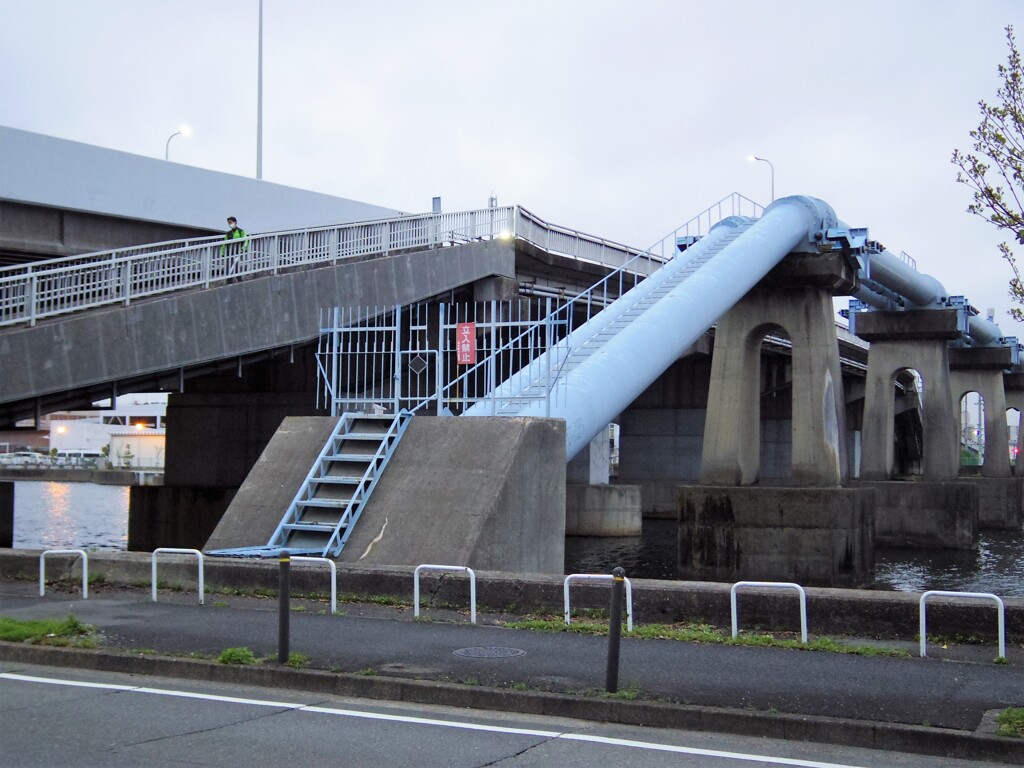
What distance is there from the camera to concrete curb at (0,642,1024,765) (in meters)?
7.75

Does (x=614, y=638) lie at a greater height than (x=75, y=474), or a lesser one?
greater

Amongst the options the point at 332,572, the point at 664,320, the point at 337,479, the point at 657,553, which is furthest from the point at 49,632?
the point at 657,553

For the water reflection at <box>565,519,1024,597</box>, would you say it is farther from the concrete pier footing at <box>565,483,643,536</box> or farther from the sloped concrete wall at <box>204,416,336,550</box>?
the sloped concrete wall at <box>204,416,336,550</box>

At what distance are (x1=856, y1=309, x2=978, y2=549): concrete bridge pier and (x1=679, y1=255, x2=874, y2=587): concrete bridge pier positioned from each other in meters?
11.8

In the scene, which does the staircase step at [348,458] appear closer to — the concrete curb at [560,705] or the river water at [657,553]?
the concrete curb at [560,705]

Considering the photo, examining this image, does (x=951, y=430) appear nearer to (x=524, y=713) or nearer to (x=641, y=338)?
(x=641, y=338)

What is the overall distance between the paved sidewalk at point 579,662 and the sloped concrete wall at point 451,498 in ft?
5.49

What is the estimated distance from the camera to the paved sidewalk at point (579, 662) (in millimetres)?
8633

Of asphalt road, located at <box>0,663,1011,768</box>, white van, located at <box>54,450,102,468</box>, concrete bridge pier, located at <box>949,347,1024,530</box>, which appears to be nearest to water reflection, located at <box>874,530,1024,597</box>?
concrete bridge pier, located at <box>949,347,1024,530</box>

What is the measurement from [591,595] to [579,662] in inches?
87.0

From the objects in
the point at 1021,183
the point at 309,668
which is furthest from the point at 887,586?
the point at 309,668

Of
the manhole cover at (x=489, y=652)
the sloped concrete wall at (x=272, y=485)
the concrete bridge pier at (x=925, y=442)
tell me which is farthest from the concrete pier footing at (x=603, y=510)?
the manhole cover at (x=489, y=652)

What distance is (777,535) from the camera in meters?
30.2

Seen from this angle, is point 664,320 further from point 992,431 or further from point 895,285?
point 992,431
